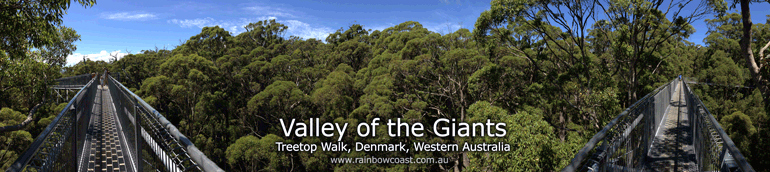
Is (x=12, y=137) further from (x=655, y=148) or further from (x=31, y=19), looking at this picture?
(x=655, y=148)

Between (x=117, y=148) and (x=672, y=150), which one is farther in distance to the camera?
(x=117, y=148)

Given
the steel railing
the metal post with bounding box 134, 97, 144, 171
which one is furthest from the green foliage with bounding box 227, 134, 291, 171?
the steel railing

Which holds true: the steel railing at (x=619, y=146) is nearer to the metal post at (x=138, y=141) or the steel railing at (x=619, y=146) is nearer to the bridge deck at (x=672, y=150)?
the bridge deck at (x=672, y=150)

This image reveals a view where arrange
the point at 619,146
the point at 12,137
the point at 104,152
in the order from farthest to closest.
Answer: the point at 12,137, the point at 104,152, the point at 619,146

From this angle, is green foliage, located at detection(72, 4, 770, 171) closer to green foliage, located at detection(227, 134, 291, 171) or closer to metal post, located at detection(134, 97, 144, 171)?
green foliage, located at detection(227, 134, 291, 171)

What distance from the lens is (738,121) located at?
17.8m

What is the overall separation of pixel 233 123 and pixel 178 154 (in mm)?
25801

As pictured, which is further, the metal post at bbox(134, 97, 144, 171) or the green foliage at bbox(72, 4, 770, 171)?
the green foliage at bbox(72, 4, 770, 171)

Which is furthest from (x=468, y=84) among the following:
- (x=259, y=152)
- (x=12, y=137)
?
(x=12, y=137)

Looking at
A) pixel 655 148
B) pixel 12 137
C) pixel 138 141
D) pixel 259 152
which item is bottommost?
pixel 259 152

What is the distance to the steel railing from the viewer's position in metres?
1.64

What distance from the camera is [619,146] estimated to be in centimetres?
241

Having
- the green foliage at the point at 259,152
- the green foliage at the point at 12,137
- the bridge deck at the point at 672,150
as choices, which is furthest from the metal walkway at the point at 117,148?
the green foliage at the point at 259,152

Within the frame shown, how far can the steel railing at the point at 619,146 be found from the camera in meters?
1.64
